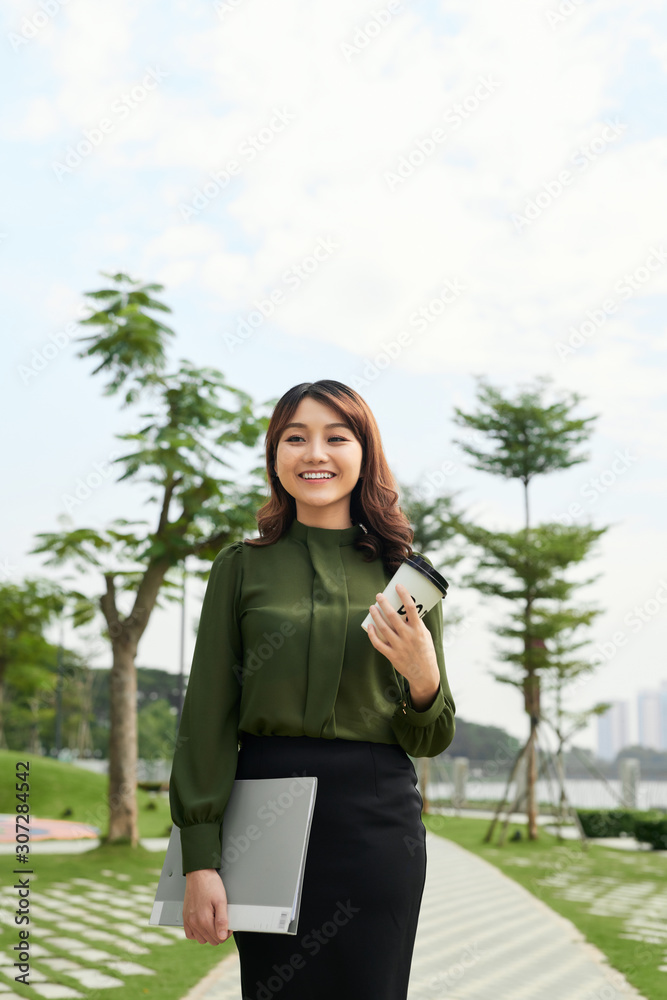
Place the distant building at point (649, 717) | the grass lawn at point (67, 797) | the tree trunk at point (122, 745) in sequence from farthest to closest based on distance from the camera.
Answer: the distant building at point (649, 717), the grass lawn at point (67, 797), the tree trunk at point (122, 745)

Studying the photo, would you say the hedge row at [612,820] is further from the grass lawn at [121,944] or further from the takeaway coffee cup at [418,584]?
the takeaway coffee cup at [418,584]

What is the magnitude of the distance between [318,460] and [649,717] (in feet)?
285

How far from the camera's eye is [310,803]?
5.08 ft

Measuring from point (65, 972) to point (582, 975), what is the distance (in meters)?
3.06

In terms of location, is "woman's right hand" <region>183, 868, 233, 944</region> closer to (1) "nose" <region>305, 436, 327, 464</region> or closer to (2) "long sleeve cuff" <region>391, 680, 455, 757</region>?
(2) "long sleeve cuff" <region>391, 680, 455, 757</region>

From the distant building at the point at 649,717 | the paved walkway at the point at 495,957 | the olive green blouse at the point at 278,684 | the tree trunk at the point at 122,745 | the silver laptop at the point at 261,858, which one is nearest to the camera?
the silver laptop at the point at 261,858

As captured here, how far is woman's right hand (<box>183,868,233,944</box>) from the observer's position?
5.04 feet

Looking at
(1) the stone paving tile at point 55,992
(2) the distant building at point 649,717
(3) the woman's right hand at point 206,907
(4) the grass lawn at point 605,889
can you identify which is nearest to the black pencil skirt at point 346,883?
(3) the woman's right hand at point 206,907

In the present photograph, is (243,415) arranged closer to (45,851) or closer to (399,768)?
(45,851)

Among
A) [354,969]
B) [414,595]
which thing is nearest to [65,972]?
[354,969]

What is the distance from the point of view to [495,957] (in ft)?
19.5

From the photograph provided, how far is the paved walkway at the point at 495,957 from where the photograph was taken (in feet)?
16.4

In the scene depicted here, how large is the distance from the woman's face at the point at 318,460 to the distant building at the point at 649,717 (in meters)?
77.9

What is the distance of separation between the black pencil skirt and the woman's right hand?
0.39 ft
